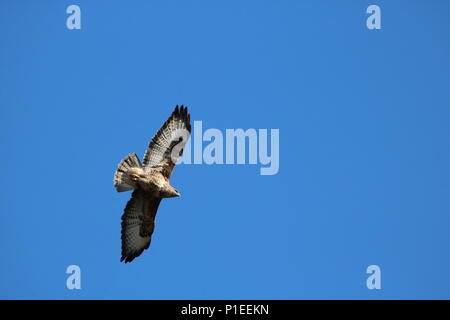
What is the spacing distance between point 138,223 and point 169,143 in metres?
1.31

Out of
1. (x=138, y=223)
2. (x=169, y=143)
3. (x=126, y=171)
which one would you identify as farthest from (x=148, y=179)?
(x=138, y=223)

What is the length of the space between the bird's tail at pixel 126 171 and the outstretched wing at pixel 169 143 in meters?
0.20

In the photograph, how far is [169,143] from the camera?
11.4 meters

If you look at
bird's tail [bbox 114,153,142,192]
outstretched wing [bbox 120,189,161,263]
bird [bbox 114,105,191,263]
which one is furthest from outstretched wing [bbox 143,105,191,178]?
outstretched wing [bbox 120,189,161,263]

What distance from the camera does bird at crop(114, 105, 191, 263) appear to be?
11.0 m

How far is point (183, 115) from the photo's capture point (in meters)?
11.6

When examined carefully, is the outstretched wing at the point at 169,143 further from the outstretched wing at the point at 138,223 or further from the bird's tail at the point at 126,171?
the outstretched wing at the point at 138,223
